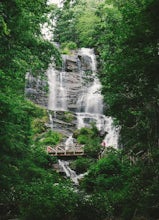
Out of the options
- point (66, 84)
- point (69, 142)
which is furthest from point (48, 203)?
point (66, 84)

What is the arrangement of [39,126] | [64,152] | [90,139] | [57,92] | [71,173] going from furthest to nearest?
[57,92] → [39,126] → [90,139] → [64,152] → [71,173]

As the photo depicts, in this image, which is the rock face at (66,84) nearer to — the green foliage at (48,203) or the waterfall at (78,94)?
the waterfall at (78,94)

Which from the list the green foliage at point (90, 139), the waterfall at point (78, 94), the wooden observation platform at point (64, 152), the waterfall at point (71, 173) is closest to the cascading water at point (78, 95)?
the waterfall at point (78, 94)

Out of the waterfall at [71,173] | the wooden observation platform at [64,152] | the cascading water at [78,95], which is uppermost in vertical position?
the cascading water at [78,95]

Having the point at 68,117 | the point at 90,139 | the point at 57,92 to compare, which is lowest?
the point at 90,139

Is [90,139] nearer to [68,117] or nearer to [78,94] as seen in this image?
[68,117]

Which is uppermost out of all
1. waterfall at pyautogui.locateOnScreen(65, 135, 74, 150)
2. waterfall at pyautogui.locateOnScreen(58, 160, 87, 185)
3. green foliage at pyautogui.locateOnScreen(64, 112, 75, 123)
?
green foliage at pyautogui.locateOnScreen(64, 112, 75, 123)

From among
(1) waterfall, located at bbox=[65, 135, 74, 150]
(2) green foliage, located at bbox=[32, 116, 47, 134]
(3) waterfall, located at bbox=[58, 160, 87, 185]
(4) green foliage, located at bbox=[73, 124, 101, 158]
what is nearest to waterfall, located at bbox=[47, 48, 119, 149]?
(1) waterfall, located at bbox=[65, 135, 74, 150]

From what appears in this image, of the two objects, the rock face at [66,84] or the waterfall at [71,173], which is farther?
the rock face at [66,84]

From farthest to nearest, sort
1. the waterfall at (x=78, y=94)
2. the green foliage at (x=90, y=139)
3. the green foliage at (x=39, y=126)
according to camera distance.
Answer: the waterfall at (x=78, y=94), the green foliage at (x=39, y=126), the green foliage at (x=90, y=139)

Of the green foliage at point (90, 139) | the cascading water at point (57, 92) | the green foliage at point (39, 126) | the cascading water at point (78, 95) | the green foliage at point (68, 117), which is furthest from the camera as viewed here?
the cascading water at point (57, 92)

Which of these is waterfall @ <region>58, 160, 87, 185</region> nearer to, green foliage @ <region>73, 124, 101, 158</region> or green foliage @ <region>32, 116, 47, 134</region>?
green foliage @ <region>73, 124, 101, 158</region>

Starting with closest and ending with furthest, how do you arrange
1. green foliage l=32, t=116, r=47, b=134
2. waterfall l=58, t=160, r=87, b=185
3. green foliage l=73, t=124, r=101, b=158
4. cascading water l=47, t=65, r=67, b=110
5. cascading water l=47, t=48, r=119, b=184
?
waterfall l=58, t=160, r=87, b=185 → green foliage l=73, t=124, r=101, b=158 → green foliage l=32, t=116, r=47, b=134 → cascading water l=47, t=48, r=119, b=184 → cascading water l=47, t=65, r=67, b=110

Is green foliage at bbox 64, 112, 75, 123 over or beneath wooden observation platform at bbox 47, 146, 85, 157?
over
